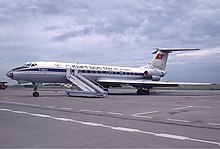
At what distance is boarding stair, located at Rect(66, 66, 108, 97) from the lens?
28.5 metres

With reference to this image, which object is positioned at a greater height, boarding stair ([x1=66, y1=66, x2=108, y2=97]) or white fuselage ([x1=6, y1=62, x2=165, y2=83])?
white fuselage ([x1=6, y1=62, x2=165, y2=83])

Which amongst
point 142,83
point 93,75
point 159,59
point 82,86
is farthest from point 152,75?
point 82,86

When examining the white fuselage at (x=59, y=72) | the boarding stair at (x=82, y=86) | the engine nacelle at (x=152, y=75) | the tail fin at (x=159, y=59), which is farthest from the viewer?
the tail fin at (x=159, y=59)

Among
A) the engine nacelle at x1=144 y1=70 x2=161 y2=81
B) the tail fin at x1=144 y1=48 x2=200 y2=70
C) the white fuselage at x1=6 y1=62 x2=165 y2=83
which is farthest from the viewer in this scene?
the tail fin at x1=144 y1=48 x2=200 y2=70

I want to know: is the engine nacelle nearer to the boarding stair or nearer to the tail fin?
the tail fin

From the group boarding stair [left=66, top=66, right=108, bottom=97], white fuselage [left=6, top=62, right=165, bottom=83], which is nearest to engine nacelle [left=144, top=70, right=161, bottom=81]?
white fuselage [left=6, top=62, right=165, bottom=83]

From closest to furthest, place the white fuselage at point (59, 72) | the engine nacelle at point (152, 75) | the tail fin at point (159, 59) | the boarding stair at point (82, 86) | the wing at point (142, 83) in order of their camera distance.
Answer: the boarding stair at point (82, 86)
the white fuselage at point (59, 72)
the wing at point (142, 83)
the engine nacelle at point (152, 75)
the tail fin at point (159, 59)

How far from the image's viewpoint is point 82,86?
30.6m

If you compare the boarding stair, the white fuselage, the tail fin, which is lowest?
the boarding stair

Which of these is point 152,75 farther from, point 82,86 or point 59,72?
point 59,72

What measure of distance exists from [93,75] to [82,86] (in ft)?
16.8

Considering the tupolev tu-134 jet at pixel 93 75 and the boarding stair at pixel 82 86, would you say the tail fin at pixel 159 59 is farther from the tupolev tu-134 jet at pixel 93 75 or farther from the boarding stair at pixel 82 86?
the boarding stair at pixel 82 86

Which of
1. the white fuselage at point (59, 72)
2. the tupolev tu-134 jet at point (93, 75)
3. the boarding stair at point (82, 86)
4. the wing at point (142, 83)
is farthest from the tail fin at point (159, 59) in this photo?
the boarding stair at point (82, 86)

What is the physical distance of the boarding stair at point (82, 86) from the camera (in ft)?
93.6
